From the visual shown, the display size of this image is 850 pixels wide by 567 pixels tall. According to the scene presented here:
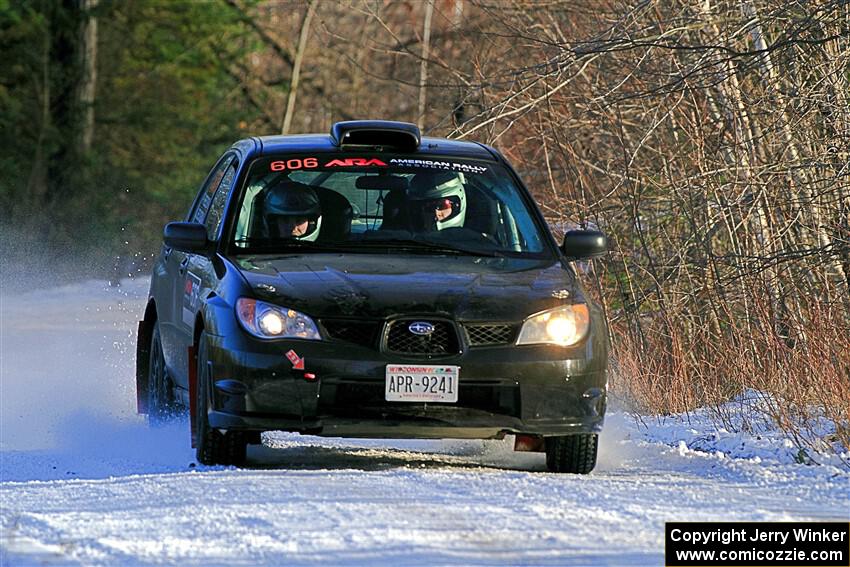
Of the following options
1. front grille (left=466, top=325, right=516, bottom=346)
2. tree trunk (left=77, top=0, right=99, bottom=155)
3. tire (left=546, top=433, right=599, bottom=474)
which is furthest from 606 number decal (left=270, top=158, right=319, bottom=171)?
tree trunk (left=77, top=0, right=99, bottom=155)

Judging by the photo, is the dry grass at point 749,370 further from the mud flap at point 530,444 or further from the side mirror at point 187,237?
the side mirror at point 187,237

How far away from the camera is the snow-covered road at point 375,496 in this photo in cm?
629

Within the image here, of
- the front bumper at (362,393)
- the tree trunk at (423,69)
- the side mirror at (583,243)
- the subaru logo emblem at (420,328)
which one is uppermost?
the tree trunk at (423,69)

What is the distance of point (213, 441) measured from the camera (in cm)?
873

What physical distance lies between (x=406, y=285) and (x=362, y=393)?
568 mm

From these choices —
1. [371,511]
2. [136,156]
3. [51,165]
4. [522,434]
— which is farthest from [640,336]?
[136,156]

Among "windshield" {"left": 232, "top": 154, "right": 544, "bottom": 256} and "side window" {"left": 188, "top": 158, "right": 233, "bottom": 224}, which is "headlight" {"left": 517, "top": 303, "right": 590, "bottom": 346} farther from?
"side window" {"left": 188, "top": 158, "right": 233, "bottom": 224}

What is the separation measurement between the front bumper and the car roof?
1818 millimetres

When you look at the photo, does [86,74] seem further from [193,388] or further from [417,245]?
[193,388]

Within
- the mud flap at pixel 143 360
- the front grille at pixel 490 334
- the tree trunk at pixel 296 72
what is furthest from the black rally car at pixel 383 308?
the tree trunk at pixel 296 72

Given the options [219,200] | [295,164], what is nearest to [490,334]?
[295,164]

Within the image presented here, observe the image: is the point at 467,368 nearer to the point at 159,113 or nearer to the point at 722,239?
the point at 722,239

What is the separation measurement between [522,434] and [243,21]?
3481cm

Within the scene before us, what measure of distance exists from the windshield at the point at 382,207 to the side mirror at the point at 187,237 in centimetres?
17
